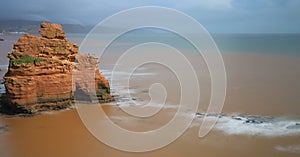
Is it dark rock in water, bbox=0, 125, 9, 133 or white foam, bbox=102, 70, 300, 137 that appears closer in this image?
white foam, bbox=102, 70, 300, 137

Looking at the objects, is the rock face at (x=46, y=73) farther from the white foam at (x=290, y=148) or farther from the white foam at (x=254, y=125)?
the white foam at (x=290, y=148)

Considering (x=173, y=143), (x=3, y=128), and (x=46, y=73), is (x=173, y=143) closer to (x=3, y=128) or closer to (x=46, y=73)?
(x=3, y=128)

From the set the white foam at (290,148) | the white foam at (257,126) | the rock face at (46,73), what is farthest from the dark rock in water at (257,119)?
the rock face at (46,73)

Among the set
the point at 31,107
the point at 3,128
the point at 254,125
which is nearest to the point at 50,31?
the point at 31,107

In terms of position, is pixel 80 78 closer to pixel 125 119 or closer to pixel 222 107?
pixel 125 119

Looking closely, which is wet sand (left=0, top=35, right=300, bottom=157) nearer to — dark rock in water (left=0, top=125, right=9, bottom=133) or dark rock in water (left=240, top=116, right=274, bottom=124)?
dark rock in water (left=0, top=125, right=9, bottom=133)

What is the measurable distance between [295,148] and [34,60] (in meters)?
11.0

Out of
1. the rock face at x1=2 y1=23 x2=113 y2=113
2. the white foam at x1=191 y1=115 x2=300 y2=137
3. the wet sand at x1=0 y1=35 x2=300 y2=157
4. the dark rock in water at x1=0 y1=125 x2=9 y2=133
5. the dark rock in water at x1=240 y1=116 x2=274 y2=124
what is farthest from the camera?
the rock face at x1=2 y1=23 x2=113 y2=113

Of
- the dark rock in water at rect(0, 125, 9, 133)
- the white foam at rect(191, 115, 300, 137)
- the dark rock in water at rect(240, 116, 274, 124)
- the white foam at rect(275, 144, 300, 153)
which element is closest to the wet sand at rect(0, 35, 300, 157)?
the white foam at rect(275, 144, 300, 153)

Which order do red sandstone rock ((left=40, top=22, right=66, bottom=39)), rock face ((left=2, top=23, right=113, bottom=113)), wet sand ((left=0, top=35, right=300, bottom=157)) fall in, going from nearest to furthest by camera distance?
wet sand ((left=0, top=35, right=300, bottom=157)), rock face ((left=2, top=23, right=113, bottom=113)), red sandstone rock ((left=40, top=22, right=66, bottom=39))

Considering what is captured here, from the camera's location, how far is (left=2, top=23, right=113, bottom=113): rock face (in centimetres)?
1277

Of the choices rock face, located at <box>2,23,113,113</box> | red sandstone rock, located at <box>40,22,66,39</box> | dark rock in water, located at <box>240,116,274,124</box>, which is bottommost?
dark rock in water, located at <box>240,116,274,124</box>

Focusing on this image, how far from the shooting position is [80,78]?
582 inches

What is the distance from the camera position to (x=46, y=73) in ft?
44.0
